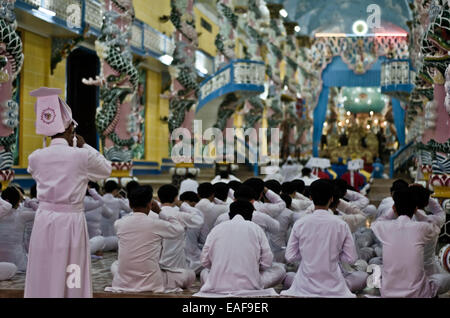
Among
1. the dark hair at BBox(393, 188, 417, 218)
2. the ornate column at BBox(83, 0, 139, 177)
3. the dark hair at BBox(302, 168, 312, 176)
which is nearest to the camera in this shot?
the dark hair at BBox(393, 188, 417, 218)

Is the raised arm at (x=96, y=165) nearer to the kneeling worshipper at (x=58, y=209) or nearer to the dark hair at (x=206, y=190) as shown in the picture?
the kneeling worshipper at (x=58, y=209)

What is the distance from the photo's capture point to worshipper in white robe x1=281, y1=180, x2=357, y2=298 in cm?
486

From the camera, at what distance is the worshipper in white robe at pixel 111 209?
27.5 ft

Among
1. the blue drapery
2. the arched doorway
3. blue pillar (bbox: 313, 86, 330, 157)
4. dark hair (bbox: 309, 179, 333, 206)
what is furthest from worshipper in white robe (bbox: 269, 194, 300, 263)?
blue pillar (bbox: 313, 86, 330, 157)

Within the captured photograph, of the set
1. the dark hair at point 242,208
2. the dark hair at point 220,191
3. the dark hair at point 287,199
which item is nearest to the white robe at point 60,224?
the dark hair at point 242,208

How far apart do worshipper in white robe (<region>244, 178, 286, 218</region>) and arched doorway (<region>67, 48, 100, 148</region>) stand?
11.1 meters

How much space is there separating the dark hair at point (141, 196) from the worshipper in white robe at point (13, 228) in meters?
1.74

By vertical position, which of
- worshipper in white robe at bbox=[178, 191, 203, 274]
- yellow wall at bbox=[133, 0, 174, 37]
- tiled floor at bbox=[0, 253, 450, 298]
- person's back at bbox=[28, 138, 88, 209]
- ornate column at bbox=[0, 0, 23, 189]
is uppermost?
yellow wall at bbox=[133, 0, 174, 37]

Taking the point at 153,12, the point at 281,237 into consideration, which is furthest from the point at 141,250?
the point at 153,12

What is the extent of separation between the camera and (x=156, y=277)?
536cm

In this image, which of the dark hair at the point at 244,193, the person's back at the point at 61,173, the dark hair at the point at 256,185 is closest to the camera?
the person's back at the point at 61,173

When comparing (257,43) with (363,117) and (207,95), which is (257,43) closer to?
(207,95)

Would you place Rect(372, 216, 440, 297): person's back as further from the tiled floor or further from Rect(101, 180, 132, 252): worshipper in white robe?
Rect(101, 180, 132, 252): worshipper in white robe
